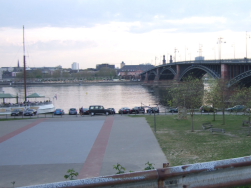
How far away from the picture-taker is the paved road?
1195cm

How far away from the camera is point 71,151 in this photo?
1569cm

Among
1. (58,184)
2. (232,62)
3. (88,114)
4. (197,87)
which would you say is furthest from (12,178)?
(232,62)

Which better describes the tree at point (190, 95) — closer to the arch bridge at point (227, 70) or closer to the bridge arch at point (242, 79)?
the arch bridge at point (227, 70)

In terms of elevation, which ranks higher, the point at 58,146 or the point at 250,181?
the point at 250,181

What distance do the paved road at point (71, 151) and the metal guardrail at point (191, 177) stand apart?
8.78 m

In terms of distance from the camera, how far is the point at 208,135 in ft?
60.2

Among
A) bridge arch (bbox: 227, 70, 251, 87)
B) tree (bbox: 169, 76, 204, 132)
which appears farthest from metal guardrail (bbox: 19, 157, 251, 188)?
bridge arch (bbox: 227, 70, 251, 87)

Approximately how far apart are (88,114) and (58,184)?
32.9 metres

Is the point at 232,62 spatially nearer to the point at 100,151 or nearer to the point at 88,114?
the point at 88,114

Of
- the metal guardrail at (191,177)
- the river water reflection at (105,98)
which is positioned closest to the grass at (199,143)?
the metal guardrail at (191,177)

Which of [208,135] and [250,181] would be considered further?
[208,135]

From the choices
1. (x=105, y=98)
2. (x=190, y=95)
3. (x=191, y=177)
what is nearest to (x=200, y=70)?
(x=105, y=98)

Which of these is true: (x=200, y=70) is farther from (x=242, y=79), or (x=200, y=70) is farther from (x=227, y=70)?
(x=242, y=79)

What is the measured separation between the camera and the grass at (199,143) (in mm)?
12924
